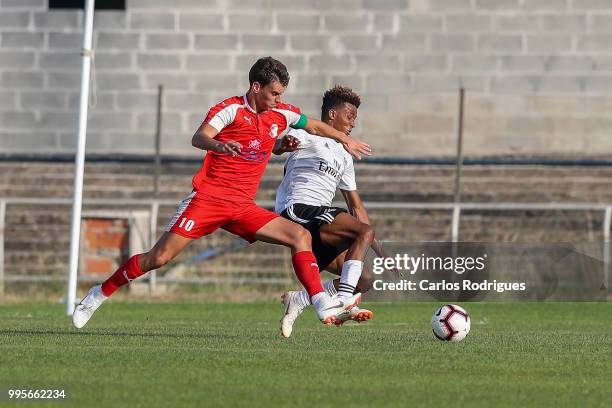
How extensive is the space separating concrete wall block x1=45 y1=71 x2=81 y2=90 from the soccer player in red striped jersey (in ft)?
39.2

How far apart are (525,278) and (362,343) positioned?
7875mm

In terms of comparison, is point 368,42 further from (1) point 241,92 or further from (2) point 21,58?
(2) point 21,58

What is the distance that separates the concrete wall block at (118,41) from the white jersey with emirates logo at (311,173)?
10.7m

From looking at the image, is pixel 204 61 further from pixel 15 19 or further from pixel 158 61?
pixel 15 19

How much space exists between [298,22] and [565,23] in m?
4.16

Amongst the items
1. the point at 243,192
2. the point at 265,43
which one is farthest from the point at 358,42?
the point at 243,192

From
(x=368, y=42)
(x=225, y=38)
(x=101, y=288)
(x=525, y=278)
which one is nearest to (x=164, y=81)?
(x=225, y=38)

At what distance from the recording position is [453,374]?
351 inches

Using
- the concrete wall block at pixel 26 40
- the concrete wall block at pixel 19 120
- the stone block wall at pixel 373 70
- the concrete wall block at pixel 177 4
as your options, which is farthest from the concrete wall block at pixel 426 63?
the concrete wall block at pixel 19 120

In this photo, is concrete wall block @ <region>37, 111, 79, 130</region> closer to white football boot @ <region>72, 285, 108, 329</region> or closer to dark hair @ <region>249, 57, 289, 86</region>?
white football boot @ <region>72, 285, 108, 329</region>

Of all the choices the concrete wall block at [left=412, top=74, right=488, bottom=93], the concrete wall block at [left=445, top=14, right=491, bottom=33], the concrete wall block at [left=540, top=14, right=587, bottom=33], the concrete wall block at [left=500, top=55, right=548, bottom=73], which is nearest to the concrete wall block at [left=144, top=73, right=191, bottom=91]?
the concrete wall block at [left=412, top=74, right=488, bottom=93]

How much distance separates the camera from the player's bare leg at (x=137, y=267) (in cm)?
1139

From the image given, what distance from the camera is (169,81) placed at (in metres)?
23.0

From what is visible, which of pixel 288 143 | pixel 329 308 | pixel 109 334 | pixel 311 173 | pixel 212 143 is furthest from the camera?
pixel 311 173
